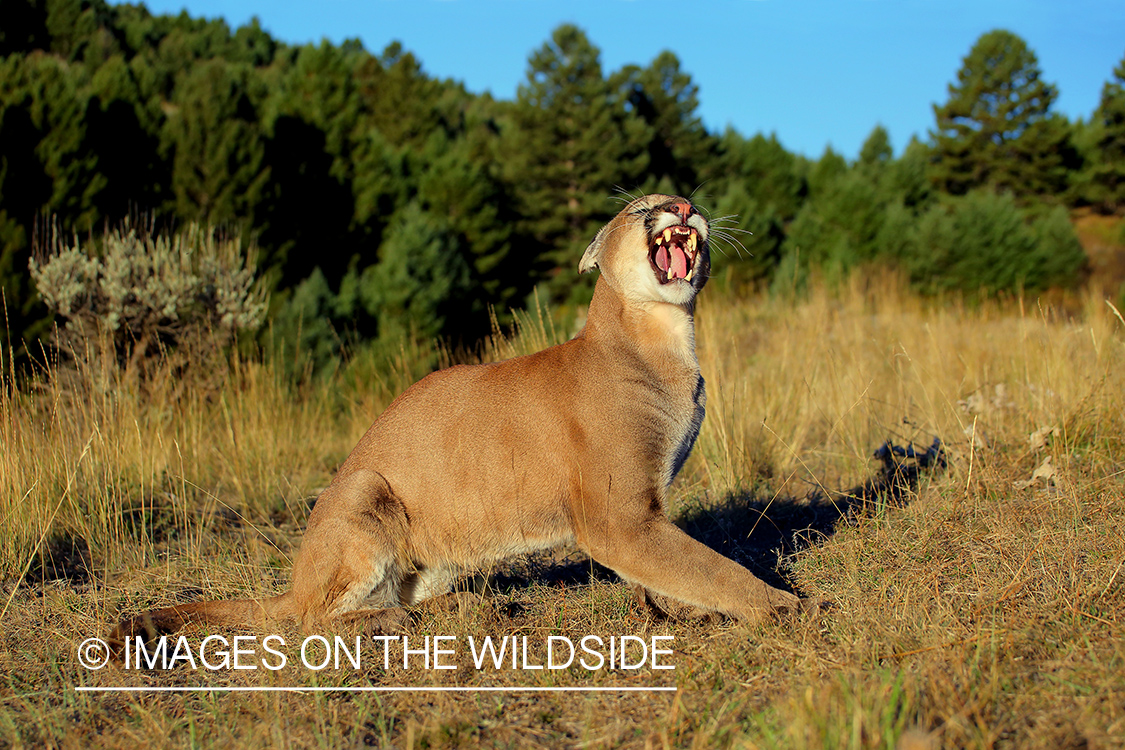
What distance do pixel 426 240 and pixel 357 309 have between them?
1.81 metres

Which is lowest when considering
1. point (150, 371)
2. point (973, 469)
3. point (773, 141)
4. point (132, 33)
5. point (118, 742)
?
point (118, 742)

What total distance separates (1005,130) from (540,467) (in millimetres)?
32536

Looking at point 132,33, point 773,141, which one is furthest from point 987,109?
point 132,33

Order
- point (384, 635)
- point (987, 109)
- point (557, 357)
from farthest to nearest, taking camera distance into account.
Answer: point (987, 109), point (557, 357), point (384, 635)

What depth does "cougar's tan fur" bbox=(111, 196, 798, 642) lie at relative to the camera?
127 inches

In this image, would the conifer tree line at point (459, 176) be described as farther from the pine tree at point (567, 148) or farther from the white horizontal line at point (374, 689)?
the white horizontal line at point (374, 689)

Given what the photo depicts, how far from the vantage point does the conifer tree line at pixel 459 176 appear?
13.0 meters

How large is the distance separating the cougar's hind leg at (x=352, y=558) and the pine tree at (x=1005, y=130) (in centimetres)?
3070

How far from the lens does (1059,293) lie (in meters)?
16.8

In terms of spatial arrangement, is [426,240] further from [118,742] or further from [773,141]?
[773,141]

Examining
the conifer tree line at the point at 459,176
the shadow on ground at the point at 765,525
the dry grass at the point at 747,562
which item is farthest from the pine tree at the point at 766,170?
the shadow on ground at the point at 765,525

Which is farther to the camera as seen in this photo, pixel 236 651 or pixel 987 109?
pixel 987 109

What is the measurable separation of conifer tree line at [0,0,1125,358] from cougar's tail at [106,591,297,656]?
113 inches

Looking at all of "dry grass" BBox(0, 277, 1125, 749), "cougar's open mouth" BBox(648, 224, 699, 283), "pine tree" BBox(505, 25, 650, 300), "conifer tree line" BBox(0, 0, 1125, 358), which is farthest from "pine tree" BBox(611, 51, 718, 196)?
"cougar's open mouth" BBox(648, 224, 699, 283)
